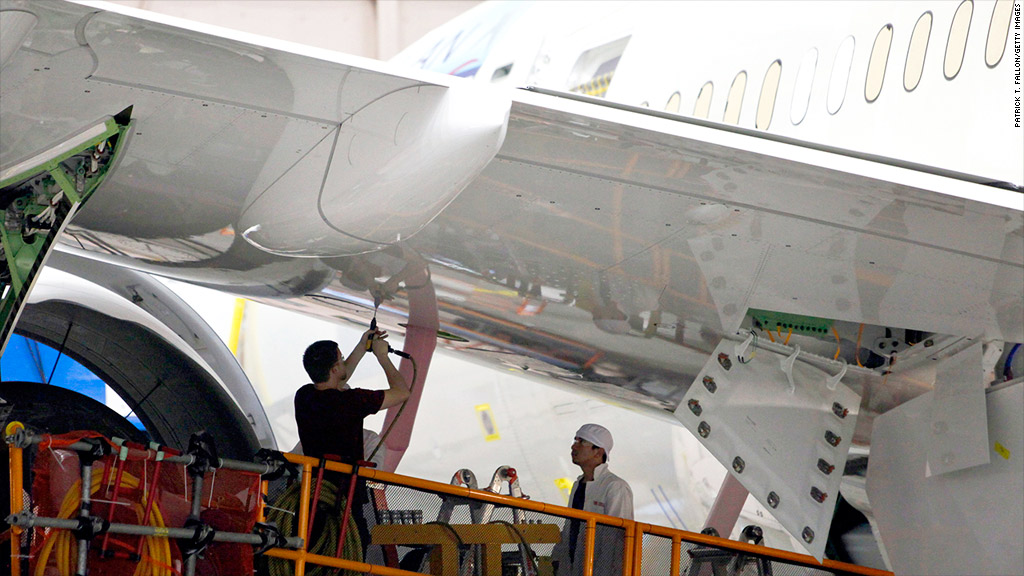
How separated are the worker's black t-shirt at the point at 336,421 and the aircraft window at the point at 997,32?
2.73 m

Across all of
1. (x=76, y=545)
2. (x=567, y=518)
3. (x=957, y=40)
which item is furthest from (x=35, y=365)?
(x=957, y=40)

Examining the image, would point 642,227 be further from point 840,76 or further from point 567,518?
point 840,76

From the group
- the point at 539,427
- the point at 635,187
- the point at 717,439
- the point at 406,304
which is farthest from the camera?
the point at 539,427

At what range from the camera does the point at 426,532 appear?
165 inches

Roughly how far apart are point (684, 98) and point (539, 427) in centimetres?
375

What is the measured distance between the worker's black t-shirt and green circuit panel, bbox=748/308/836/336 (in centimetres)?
165

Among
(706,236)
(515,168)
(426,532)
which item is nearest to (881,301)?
(706,236)

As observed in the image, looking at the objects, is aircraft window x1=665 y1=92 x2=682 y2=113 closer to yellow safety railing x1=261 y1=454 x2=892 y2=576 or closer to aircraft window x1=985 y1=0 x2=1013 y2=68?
aircraft window x1=985 y1=0 x2=1013 y2=68

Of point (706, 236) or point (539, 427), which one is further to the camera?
point (539, 427)

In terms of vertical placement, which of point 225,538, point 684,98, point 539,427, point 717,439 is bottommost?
point 225,538

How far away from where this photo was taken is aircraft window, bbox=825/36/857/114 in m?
4.90

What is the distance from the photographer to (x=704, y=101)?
244 inches

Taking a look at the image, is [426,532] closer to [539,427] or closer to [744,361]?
[744,361]

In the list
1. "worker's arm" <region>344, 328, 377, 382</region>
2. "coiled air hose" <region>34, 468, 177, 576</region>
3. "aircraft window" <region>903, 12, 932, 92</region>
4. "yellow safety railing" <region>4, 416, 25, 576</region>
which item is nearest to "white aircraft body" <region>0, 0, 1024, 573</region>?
"aircraft window" <region>903, 12, 932, 92</region>
